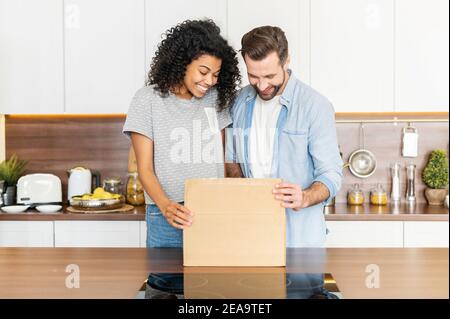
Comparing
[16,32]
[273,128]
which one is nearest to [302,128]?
[273,128]

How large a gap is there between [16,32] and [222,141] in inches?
59.0

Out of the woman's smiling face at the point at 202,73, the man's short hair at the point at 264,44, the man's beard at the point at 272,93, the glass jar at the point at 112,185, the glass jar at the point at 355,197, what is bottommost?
the glass jar at the point at 355,197

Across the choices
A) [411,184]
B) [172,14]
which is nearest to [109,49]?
[172,14]

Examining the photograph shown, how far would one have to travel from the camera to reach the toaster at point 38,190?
2.67 meters

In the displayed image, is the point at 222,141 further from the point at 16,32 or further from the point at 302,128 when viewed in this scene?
the point at 16,32

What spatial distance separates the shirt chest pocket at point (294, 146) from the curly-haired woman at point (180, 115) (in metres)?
0.19

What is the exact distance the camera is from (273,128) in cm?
171

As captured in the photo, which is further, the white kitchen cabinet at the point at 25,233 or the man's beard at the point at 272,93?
the white kitchen cabinet at the point at 25,233

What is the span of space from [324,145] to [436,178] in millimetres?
1462

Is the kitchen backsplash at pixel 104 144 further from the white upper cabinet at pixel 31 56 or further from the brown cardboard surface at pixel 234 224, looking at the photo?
the brown cardboard surface at pixel 234 224

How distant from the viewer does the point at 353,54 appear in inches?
106

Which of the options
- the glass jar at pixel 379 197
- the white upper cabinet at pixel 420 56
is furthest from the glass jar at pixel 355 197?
the white upper cabinet at pixel 420 56

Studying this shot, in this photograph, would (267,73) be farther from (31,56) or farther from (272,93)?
(31,56)
